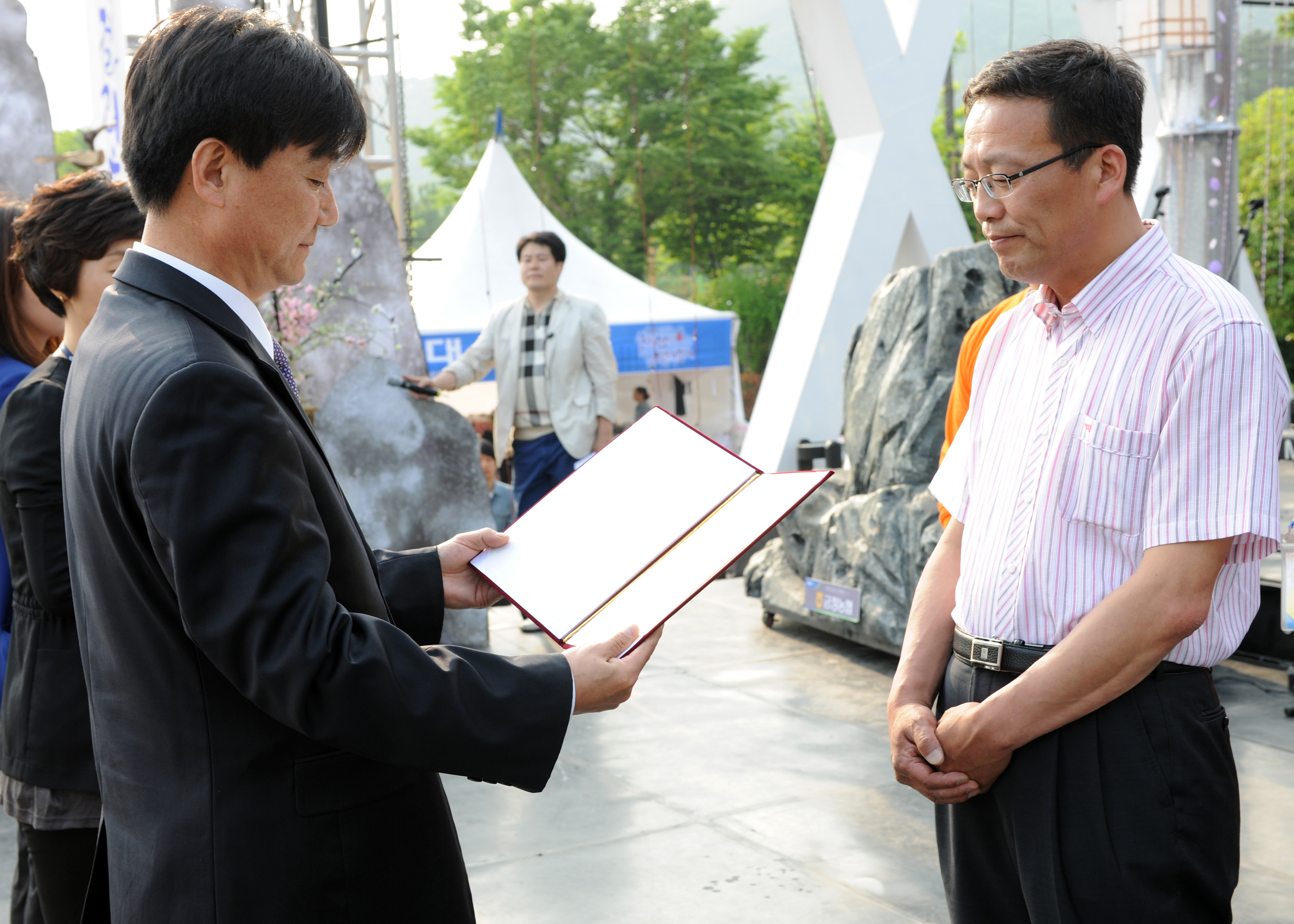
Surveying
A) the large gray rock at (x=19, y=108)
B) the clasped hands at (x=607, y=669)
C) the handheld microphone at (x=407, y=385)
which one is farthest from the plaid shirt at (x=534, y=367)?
the clasped hands at (x=607, y=669)

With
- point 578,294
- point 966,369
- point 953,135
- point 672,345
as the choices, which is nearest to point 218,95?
point 966,369

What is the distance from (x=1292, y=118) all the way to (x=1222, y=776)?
23.8 m

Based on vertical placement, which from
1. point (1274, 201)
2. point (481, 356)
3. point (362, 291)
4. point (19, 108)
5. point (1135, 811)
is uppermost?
point (1274, 201)

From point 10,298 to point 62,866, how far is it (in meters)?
1.11

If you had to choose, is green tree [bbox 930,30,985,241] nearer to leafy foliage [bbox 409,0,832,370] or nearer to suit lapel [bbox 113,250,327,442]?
leafy foliage [bbox 409,0,832,370]

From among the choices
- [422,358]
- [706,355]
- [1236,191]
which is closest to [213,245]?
[422,358]

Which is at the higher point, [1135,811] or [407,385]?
[407,385]

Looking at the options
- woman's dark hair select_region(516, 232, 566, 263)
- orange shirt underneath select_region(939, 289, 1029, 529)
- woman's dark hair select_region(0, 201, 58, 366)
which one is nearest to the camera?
orange shirt underneath select_region(939, 289, 1029, 529)

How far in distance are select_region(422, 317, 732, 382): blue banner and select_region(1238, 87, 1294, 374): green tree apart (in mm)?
5920

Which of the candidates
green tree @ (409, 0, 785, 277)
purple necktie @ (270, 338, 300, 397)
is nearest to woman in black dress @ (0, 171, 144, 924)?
purple necktie @ (270, 338, 300, 397)

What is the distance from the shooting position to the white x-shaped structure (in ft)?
25.1

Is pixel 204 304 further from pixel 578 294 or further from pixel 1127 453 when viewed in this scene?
pixel 578 294

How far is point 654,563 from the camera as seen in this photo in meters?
1.51

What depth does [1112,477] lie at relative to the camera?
1.47m
